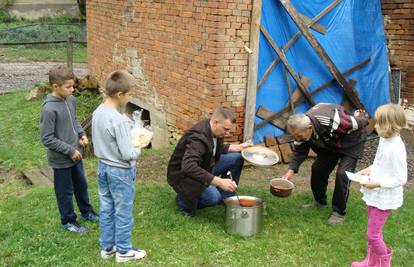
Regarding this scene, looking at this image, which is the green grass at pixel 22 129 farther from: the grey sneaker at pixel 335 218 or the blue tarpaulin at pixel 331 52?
the grey sneaker at pixel 335 218

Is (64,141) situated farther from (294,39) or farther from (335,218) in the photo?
(294,39)

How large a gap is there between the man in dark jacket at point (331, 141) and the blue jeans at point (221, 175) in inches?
Result: 22.2

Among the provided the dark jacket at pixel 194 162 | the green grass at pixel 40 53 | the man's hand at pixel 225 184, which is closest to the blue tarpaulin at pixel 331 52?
the dark jacket at pixel 194 162

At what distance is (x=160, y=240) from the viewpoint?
14.5 feet

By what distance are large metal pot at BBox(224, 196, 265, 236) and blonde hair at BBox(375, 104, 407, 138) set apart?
1.43m

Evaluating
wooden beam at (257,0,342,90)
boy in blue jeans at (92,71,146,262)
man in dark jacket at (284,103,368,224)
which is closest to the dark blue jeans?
boy in blue jeans at (92,71,146,262)

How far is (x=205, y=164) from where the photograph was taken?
180 inches

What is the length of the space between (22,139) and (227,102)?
15.5 ft

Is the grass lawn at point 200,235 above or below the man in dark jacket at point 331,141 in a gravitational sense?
below

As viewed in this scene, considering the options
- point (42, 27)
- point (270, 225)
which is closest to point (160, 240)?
point (270, 225)

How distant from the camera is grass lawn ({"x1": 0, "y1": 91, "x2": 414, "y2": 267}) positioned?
4.09m

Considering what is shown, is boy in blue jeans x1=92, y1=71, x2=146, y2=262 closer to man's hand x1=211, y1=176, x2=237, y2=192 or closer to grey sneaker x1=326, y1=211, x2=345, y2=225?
man's hand x1=211, y1=176, x2=237, y2=192

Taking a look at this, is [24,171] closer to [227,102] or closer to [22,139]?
[22,139]

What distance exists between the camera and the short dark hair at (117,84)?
3602mm
